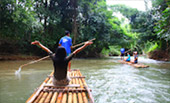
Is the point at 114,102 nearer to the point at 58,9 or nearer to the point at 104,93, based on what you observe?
the point at 104,93

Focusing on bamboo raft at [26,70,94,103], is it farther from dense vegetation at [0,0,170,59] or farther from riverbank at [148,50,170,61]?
riverbank at [148,50,170,61]

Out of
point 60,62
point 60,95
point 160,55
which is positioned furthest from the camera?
point 160,55

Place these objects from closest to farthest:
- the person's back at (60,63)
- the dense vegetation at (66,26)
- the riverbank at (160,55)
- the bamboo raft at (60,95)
Answer: the bamboo raft at (60,95)
the person's back at (60,63)
the dense vegetation at (66,26)
the riverbank at (160,55)

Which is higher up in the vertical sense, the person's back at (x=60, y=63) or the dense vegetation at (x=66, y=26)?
the dense vegetation at (x=66, y=26)

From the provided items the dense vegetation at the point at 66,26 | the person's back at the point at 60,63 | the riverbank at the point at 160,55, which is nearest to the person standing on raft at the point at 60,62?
the person's back at the point at 60,63

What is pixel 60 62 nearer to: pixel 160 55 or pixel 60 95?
pixel 60 95

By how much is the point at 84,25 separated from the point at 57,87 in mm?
13507

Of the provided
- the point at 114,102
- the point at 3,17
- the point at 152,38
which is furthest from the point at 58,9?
→ the point at 114,102

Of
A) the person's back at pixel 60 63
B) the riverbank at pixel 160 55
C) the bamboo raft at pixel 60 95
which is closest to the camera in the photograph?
the bamboo raft at pixel 60 95

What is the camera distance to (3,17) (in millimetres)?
9297

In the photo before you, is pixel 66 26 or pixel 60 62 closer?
pixel 60 62

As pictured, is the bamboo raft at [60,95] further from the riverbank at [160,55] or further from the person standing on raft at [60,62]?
the riverbank at [160,55]

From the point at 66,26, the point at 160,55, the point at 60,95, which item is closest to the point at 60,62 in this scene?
the point at 60,95

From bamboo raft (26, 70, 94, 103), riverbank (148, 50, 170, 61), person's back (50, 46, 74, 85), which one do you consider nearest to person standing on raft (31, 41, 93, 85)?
person's back (50, 46, 74, 85)
